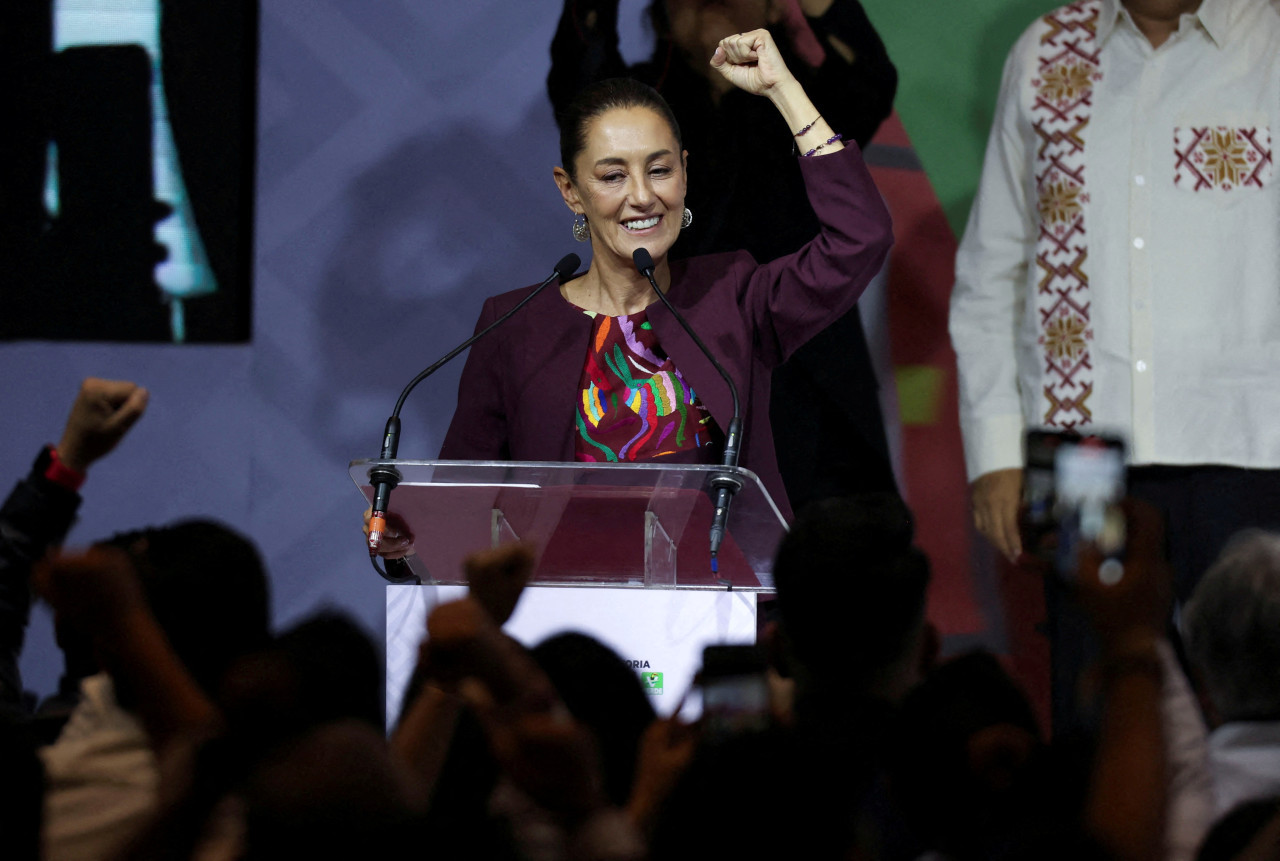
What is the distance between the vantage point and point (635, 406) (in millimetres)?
2359

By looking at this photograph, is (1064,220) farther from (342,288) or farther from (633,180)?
(342,288)

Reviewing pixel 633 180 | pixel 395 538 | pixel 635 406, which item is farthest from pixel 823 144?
pixel 395 538

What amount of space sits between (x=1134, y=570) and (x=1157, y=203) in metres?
1.79

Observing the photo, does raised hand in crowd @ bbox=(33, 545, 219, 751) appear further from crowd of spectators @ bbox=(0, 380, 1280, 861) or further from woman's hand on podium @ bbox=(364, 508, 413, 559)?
woman's hand on podium @ bbox=(364, 508, 413, 559)

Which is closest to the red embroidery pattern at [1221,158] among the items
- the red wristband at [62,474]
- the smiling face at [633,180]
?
the smiling face at [633,180]

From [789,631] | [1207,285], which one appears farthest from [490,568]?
[1207,285]

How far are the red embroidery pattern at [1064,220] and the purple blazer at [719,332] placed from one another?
45 cm

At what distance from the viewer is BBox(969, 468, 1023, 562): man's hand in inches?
101

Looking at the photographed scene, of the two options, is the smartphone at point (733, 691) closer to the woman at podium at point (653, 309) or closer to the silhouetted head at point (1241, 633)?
the silhouetted head at point (1241, 633)

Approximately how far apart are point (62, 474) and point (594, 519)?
71cm

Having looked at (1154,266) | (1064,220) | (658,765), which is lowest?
(658,765)

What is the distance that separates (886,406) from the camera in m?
3.21

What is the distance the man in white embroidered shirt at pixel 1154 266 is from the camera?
2.45m

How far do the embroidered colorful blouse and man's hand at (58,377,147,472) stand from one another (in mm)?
961
